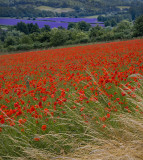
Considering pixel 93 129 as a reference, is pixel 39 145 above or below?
below

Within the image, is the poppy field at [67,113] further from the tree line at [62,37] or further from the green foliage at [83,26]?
the green foliage at [83,26]

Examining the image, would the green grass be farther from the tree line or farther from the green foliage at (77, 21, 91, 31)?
the green foliage at (77, 21, 91, 31)

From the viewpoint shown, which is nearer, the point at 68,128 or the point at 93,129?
the point at 93,129

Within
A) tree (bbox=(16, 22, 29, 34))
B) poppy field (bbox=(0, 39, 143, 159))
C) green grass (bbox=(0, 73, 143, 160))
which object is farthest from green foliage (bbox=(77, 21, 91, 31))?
green grass (bbox=(0, 73, 143, 160))

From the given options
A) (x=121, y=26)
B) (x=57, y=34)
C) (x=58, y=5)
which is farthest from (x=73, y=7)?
(x=57, y=34)

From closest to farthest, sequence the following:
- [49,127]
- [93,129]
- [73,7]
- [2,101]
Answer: [93,129] → [49,127] → [2,101] → [73,7]

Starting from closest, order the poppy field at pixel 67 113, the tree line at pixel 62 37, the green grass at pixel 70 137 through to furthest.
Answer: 1. the green grass at pixel 70 137
2. the poppy field at pixel 67 113
3. the tree line at pixel 62 37

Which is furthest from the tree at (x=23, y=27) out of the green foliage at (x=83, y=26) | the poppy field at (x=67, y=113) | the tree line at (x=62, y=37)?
the poppy field at (x=67, y=113)

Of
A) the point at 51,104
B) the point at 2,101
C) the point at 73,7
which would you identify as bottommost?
the point at 2,101

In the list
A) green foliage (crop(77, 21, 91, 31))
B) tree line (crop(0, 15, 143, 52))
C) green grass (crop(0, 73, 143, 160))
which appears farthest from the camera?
green foliage (crop(77, 21, 91, 31))

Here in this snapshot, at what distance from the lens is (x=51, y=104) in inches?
151

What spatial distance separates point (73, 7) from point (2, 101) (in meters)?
185

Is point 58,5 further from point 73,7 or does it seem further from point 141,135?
point 141,135

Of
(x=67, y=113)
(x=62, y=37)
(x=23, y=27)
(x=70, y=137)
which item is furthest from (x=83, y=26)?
(x=70, y=137)
